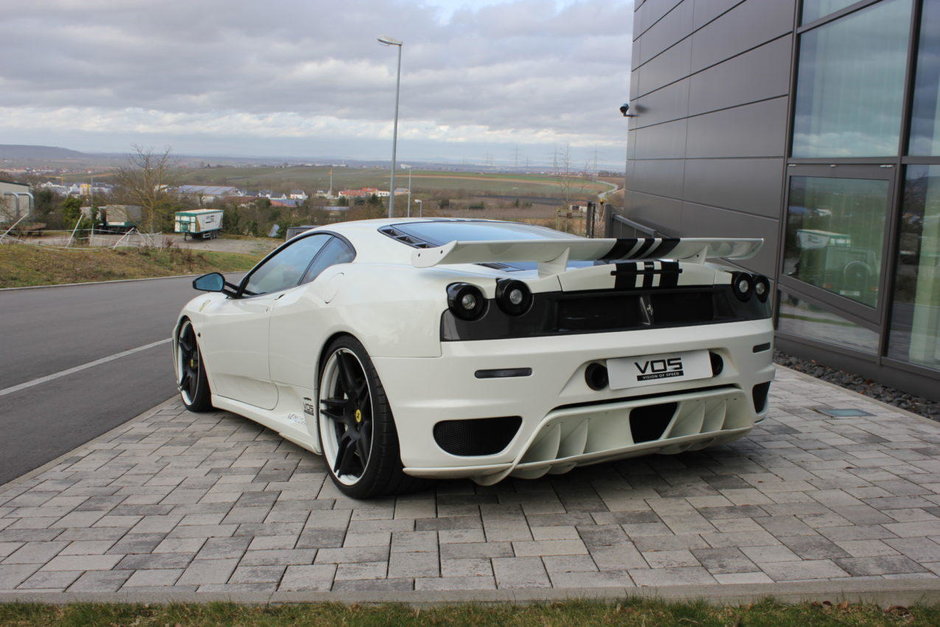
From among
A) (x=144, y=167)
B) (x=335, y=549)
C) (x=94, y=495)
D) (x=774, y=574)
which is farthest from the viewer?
(x=144, y=167)

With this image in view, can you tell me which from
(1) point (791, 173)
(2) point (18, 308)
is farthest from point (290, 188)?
(1) point (791, 173)

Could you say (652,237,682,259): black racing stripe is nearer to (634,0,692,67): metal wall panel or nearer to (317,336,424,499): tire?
(317,336,424,499): tire

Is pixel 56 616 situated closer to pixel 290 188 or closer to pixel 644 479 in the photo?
pixel 644 479

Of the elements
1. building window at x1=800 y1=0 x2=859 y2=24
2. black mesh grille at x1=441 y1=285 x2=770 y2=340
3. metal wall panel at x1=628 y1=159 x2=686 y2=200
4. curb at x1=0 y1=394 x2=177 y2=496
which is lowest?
curb at x1=0 y1=394 x2=177 y2=496

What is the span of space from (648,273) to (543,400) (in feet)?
2.55

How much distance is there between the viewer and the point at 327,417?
13.3ft

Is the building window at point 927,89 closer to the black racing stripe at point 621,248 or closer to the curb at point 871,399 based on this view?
the curb at point 871,399

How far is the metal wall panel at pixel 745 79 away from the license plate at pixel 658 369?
24.2 ft

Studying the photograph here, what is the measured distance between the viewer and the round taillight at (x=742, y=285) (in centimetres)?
394

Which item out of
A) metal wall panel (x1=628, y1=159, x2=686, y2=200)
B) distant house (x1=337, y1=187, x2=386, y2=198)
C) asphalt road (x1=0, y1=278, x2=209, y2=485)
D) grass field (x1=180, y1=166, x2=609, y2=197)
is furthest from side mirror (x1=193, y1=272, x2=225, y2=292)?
distant house (x1=337, y1=187, x2=386, y2=198)

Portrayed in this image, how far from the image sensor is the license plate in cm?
344

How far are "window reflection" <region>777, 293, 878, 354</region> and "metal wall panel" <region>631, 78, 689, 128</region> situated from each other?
7232 millimetres

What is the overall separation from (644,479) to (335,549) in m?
1.67

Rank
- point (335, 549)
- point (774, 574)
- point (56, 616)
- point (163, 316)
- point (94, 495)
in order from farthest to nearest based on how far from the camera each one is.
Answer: point (163, 316), point (94, 495), point (335, 549), point (774, 574), point (56, 616)
